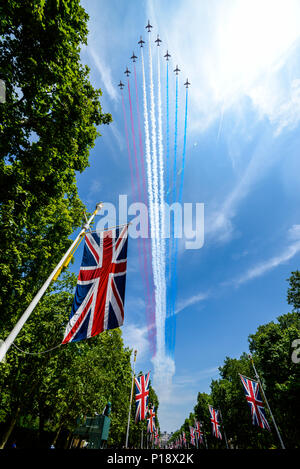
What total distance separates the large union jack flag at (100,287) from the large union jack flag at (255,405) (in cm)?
2212

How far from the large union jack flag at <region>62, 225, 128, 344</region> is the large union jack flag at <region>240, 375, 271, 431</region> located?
22.1m

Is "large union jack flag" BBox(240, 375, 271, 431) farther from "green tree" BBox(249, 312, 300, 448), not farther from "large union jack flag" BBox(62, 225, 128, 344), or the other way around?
"large union jack flag" BBox(62, 225, 128, 344)

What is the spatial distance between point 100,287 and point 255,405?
2276 centimetres

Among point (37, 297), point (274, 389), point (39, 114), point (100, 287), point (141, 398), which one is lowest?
point (37, 297)

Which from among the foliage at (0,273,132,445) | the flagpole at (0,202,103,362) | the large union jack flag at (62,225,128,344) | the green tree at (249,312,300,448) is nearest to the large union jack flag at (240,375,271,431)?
the green tree at (249,312,300,448)

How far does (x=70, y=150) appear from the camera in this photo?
9.75m

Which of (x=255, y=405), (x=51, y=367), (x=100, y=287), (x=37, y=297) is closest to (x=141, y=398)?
(x=51, y=367)

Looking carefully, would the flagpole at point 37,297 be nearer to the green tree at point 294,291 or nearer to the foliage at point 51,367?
the foliage at point 51,367

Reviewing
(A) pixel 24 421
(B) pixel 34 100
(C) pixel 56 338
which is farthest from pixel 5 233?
(A) pixel 24 421

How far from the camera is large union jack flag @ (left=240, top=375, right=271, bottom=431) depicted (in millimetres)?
19109

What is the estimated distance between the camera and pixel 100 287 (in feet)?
21.8

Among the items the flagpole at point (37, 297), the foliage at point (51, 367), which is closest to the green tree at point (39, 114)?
the flagpole at point (37, 297)

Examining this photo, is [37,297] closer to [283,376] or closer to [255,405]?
[255,405]

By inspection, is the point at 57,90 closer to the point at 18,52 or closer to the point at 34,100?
the point at 34,100
